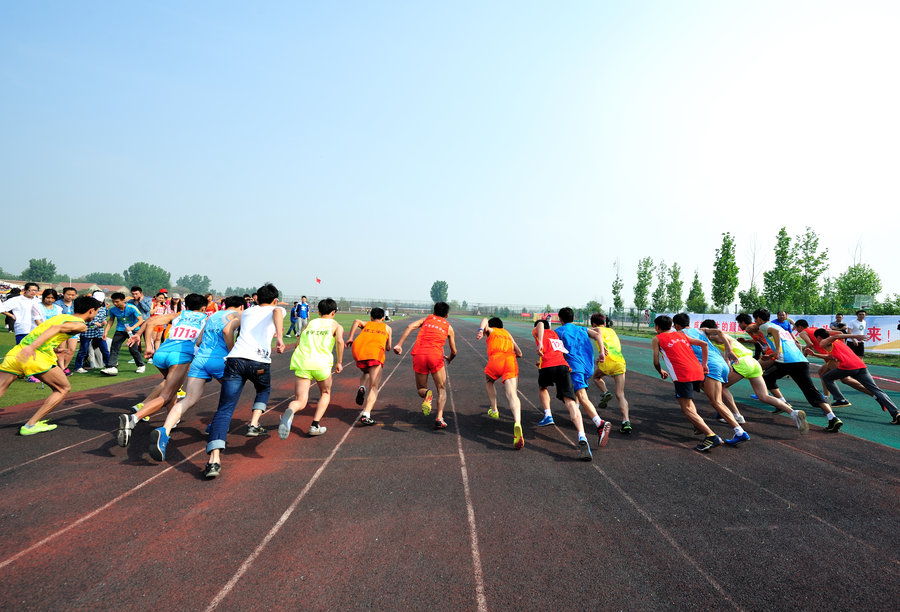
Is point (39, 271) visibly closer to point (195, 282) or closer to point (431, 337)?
point (195, 282)

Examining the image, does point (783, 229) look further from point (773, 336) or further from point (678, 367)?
point (678, 367)

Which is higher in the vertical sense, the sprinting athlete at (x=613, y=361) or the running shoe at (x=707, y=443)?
the sprinting athlete at (x=613, y=361)

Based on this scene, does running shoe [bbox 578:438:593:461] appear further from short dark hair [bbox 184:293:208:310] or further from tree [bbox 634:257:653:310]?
tree [bbox 634:257:653:310]

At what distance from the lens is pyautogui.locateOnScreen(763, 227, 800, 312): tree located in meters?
25.8

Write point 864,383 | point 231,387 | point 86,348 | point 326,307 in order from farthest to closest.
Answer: point 86,348 → point 864,383 → point 326,307 → point 231,387

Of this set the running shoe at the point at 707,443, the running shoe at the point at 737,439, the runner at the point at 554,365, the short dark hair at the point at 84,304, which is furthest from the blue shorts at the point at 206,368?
the running shoe at the point at 737,439

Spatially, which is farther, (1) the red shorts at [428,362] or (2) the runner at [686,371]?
(1) the red shorts at [428,362]

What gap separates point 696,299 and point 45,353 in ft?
148

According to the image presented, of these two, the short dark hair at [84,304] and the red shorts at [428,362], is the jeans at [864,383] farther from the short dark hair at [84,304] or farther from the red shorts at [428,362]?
the short dark hair at [84,304]

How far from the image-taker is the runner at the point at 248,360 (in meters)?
3.98

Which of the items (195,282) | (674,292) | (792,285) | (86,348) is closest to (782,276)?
(792,285)

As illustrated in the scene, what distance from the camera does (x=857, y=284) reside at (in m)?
30.2

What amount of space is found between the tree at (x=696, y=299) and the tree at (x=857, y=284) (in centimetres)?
964

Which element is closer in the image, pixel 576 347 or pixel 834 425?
pixel 576 347
